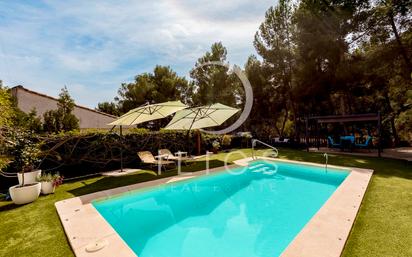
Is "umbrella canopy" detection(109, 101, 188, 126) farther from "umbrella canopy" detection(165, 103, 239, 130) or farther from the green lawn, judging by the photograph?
the green lawn

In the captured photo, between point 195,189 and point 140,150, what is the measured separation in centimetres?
474

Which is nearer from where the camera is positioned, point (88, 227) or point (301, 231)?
point (301, 231)

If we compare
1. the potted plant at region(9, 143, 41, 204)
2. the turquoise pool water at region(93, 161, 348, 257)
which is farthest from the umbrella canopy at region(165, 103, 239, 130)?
the potted plant at region(9, 143, 41, 204)

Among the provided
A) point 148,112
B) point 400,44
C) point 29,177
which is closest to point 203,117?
point 148,112

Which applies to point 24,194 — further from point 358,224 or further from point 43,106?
point 43,106

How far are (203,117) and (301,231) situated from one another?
7216 mm

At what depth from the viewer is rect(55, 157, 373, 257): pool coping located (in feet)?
10.9

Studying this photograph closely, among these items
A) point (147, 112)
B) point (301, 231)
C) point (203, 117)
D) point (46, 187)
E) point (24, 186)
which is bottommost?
point (301, 231)

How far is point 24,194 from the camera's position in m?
5.77

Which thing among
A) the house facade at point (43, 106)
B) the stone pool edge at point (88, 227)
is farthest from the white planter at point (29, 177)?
the house facade at point (43, 106)

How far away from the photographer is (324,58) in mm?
15641

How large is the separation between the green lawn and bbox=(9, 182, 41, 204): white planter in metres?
0.17

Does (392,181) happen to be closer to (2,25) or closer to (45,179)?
(45,179)

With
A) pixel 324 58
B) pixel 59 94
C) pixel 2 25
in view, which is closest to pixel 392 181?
pixel 324 58
